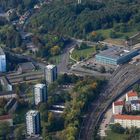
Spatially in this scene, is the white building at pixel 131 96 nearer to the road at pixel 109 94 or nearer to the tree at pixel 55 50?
the road at pixel 109 94

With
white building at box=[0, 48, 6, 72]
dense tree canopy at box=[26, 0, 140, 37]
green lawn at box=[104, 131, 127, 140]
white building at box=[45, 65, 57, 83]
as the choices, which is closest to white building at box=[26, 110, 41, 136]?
green lawn at box=[104, 131, 127, 140]

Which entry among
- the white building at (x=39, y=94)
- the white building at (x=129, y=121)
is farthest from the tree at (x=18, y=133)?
the white building at (x=129, y=121)

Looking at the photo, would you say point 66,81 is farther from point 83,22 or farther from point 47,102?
point 83,22

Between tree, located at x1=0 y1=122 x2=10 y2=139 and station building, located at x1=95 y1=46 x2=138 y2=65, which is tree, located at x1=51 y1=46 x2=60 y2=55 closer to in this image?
station building, located at x1=95 y1=46 x2=138 y2=65

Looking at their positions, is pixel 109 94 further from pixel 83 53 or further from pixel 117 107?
pixel 83 53

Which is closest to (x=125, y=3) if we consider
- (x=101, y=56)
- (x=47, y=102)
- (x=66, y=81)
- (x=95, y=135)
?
(x=101, y=56)

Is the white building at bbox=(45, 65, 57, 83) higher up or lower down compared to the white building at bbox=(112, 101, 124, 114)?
higher up

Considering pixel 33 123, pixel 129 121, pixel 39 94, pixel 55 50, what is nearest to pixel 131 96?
pixel 129 121
